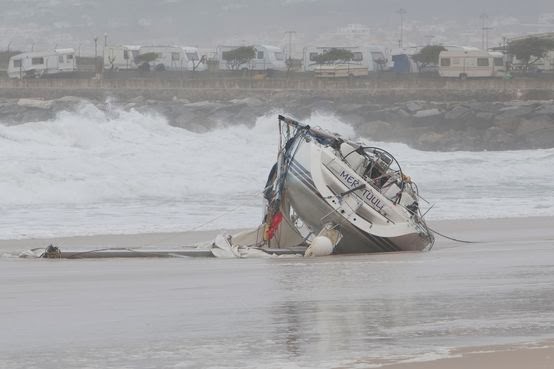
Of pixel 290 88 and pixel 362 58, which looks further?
pixel 362 58

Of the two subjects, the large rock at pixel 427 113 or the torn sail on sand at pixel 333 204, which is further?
the large rock at pixel 427 113

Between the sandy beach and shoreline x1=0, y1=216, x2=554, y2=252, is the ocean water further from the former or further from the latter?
the sandy beach

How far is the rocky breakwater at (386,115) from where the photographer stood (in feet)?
202

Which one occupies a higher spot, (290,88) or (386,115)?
(290,88)

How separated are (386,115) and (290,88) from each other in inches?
317

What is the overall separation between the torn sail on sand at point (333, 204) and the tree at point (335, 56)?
61.5m

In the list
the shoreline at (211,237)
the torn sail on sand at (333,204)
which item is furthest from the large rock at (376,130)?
the torn sail on sand at (333,204)

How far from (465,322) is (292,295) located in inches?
97.9

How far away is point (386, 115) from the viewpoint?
67125 mm

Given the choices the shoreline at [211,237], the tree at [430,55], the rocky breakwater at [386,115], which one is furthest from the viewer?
the tree at [430,55]

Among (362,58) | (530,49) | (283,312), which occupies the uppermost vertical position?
(530,49)

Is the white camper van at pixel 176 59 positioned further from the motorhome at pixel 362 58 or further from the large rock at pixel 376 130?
the large rock at pixel 376 130

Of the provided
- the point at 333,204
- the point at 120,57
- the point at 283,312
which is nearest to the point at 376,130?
the point at 120,57

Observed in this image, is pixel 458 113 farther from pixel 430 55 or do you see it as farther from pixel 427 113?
pixel 430 55
